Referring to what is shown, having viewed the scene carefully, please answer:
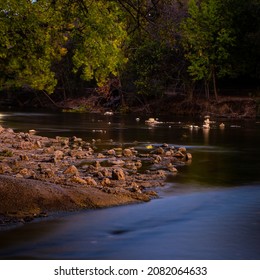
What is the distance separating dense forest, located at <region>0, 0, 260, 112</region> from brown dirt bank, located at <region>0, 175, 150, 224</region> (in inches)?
150

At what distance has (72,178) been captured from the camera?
1282 cm

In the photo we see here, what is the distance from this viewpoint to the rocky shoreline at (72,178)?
1057 centimetres

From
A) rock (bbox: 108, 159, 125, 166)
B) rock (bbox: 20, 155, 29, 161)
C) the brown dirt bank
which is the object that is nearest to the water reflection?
A: the brown dirt bank

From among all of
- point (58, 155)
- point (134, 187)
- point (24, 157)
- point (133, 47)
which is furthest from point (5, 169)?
point (133, 47)

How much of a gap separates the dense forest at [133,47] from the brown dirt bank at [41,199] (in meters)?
3.82

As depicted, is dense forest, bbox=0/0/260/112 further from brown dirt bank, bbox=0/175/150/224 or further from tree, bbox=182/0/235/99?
brown dirt bank, bbox=0/175/150/224

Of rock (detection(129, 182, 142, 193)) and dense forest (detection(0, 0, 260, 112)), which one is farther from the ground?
dense forest (detection(0, 0, 260, 112))

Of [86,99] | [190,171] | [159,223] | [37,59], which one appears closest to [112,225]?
[159,223]

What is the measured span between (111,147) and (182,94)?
34116mm

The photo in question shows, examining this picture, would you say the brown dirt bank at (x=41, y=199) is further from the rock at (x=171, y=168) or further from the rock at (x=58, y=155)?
the rock at (x=58, y=155)

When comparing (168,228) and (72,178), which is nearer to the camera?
(168,228)

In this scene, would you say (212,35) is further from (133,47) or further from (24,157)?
(24,157)

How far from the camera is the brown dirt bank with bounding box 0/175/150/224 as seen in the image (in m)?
10.3

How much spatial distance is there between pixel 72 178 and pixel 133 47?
1582 inches
